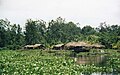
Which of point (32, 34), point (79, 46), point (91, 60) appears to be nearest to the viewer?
point (91, 60)

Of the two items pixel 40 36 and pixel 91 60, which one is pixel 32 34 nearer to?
pixel 40 36

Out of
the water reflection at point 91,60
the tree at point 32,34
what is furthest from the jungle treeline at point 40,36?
the water reflection at point 91,60

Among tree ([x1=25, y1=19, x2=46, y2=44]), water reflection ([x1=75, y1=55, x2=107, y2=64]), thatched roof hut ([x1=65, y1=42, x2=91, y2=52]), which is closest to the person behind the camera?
water reflection ([x1=75, y1=55, x2=107, y2=64])

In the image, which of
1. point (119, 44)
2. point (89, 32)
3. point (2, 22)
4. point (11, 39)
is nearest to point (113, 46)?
point (119, 44)

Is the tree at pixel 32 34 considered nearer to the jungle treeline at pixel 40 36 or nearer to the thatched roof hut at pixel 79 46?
the jungle treeline at pixel 40 36

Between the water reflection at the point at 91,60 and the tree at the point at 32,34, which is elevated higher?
the tree at the point at 32,34

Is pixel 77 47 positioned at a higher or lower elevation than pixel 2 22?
lower

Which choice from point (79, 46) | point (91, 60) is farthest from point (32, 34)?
point (91, 60)

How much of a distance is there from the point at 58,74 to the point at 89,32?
187 ft

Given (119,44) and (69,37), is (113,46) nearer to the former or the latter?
(119,44)

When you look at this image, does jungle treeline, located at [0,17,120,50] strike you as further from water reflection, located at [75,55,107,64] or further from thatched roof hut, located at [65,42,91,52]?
water reflection, located at [75,55,107,64]

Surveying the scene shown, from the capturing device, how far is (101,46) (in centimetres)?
4169

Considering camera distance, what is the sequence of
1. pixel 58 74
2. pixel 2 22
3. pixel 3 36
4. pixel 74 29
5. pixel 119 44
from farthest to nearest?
pixel 74 29, pixel 2 22, pixel 3 36, pixel 119 44, pixel 58 74

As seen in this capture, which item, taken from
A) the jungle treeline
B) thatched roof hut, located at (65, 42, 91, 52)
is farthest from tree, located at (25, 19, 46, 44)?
thatched roof hut, located at (65, 42, 91, 52)
